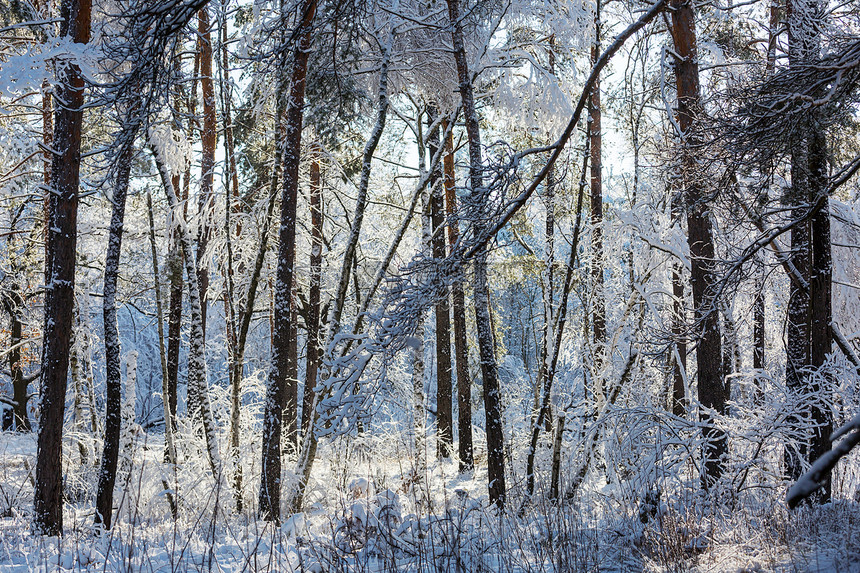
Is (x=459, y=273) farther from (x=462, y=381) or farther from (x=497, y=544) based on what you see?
(x=462, y=381)

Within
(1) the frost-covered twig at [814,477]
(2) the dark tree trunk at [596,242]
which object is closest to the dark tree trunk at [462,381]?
(2) the dark tree trunk at [596,242]

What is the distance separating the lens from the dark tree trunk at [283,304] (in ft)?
26.2

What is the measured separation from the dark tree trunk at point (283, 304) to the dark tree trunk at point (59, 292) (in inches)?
99.1

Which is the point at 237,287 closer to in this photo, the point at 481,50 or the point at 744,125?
the point at 481,50

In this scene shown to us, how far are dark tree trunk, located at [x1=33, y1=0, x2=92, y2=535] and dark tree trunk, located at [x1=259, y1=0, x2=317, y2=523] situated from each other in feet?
8.26

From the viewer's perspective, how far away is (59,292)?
24.4 feet

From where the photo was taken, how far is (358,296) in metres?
16.0

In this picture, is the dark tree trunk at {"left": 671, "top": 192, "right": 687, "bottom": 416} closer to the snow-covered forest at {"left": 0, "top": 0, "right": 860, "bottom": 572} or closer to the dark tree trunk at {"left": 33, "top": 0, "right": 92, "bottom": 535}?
the snow-covered forest at {"left": 0, "top": 0, "right": 860, "bottom": 572}

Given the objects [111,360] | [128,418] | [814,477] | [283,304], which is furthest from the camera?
[128,418]

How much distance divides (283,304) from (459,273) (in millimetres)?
4243

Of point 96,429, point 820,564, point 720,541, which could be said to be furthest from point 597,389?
point 96,429

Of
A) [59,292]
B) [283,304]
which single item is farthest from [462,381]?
[59,292]

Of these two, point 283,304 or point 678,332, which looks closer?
point 678,332

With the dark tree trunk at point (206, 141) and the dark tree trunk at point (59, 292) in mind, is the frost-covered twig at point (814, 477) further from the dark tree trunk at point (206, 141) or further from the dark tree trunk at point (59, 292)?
the dark tree trunk at point (206, 141)
